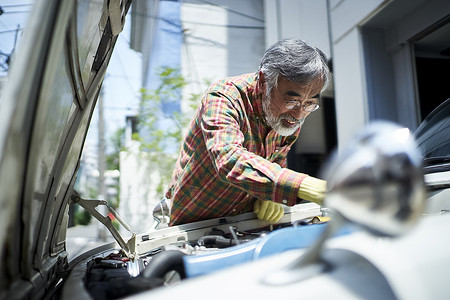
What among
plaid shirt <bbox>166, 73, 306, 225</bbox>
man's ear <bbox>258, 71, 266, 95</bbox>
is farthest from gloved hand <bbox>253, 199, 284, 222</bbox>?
man's ear <bbox>258, 71, 266, 95</bbox>

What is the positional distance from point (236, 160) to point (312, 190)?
322mm

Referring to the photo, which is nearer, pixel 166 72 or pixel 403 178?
pixel 403 178

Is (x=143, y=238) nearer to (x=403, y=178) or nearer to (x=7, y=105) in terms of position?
(x=7, y=105)

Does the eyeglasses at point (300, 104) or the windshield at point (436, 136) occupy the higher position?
the eyeglasses at point (300, 104)

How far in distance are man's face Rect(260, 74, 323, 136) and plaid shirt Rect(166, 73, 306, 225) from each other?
0.20ft

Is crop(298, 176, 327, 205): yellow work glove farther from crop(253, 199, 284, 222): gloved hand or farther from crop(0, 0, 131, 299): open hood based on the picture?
crop(0, 0, 131, 299): open hood

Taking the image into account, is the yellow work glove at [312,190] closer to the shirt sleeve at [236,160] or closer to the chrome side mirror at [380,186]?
the shirt sleeve at [236,160]

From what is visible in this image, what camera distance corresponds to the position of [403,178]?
0.45 meters

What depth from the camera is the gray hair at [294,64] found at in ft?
5.81

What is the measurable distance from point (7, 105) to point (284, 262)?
0.55 metres

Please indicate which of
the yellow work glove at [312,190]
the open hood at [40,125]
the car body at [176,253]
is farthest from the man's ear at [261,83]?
the car body at [176,253]

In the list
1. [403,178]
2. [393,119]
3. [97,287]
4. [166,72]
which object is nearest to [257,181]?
[97,287]

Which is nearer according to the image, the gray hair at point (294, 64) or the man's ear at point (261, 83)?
the gray hair at point (294, 64)

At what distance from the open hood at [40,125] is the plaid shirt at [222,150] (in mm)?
590
